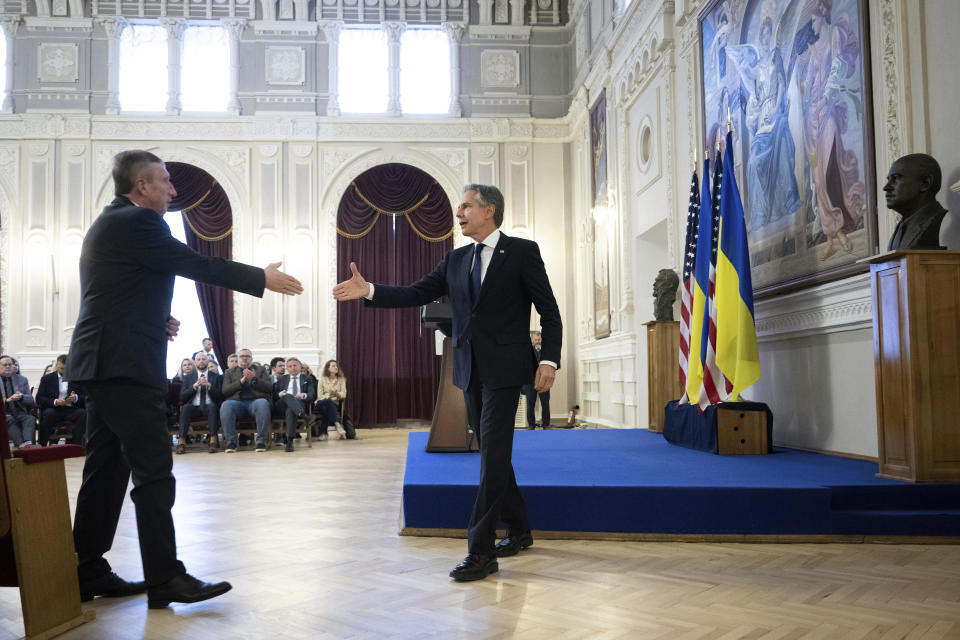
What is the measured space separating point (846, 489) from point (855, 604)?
1.33 metres

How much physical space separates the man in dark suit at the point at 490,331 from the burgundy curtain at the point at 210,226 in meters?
10.5

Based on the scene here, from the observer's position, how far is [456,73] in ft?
44.6

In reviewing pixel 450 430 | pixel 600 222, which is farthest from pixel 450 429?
pixel 600 222

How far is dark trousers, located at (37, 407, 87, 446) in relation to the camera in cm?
969

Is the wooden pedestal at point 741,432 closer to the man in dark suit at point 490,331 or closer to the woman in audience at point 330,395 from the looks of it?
the man in dark suit at point 490,331

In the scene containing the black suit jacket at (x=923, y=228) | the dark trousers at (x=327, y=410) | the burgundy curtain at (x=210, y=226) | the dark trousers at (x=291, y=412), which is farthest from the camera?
the burgundy curtain at (x=210, y=226)

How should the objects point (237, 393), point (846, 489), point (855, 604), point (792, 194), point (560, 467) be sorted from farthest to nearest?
point (237, 393), point (792, 194), point (560, 467), point (846, 489), point (855, 604)

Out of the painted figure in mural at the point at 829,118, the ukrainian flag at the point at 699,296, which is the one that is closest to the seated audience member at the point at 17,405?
the ukrainian flag at the point at 699,296

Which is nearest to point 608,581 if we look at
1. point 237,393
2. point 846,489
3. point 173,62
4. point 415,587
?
point 415,587

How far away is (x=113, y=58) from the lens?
520 inches

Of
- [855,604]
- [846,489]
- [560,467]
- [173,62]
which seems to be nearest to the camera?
[855,604]

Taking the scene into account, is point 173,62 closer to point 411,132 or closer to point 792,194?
point 411,132

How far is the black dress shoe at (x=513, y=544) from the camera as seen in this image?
346 centimetres

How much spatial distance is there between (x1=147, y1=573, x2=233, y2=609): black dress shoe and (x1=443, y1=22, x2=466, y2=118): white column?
11.6m
